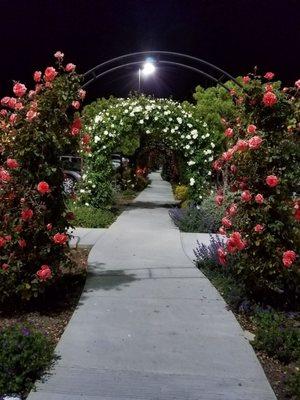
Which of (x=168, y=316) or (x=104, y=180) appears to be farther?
(x=104, y=180)

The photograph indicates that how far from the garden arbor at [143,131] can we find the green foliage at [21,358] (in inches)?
404

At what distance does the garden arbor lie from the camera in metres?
14.5

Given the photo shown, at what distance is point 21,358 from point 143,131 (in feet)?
39.1

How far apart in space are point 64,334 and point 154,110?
10.8 m

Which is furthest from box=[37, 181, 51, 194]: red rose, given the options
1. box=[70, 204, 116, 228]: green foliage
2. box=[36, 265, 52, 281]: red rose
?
box=[70, 204, 116, 228]: green foliage

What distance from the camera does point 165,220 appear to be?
44.5 feet

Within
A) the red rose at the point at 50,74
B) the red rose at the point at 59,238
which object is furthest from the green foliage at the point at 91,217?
the red rose at the point at 50,74

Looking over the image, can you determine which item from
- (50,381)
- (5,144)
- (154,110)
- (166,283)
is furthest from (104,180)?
Answer: (50,381)

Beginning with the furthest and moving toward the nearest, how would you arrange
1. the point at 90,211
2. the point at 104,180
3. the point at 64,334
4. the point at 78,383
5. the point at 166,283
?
1. the point at 104,180
2. the point at 90,211
3. the point at 166,283
4. the point at 64,334
5. the point at 78,383

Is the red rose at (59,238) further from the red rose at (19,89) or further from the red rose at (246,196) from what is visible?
the red rose at (246,196)

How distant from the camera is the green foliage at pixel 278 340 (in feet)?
14.6

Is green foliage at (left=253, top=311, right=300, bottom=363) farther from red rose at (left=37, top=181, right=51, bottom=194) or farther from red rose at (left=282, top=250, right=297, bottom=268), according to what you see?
red rose at (left=37, top=181, right=51, bottom=194)

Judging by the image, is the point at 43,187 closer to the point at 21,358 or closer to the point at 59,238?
the point at 59,238

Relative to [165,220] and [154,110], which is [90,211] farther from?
[154,110]
